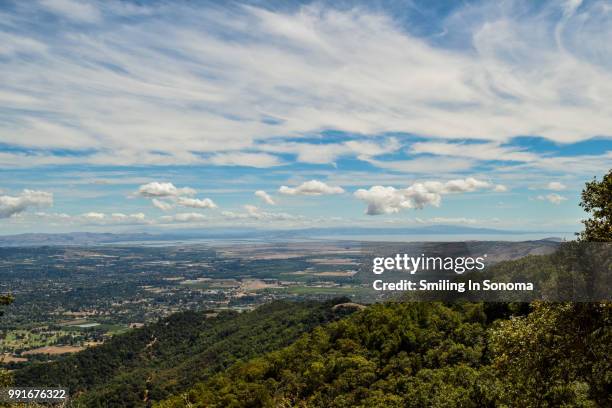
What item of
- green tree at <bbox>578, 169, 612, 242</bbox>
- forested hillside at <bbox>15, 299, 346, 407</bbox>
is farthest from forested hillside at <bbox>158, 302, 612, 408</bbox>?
forested hillside at <bbox>15, 299, 346, 407</bbox>

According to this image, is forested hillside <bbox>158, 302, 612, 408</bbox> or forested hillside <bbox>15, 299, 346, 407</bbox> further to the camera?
forested hillside <bbox>15, 299, 346, 407</bbox>

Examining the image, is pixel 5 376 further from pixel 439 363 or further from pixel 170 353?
pixel 170 353

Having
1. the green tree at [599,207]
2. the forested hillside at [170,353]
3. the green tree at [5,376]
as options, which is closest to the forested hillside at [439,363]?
the green tree at [599,207]

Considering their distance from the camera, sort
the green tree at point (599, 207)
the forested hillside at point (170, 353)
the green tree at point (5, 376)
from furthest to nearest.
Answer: the forested hillside at point (170, 353) → the green tree at point (5, 376) → the green tree at point (599, 207)

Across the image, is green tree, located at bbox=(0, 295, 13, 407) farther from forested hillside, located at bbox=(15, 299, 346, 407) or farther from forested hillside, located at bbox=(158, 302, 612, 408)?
forested hillside, located at bbox=(15, 299, 346, 407)

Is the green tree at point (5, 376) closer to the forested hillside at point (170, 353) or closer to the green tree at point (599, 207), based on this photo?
the green tree at point (599, 207)

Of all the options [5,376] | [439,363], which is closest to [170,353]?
[439,363]

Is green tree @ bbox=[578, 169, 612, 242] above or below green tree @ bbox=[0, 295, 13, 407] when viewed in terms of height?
above

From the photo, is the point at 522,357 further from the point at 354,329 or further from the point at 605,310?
the point at 354,329

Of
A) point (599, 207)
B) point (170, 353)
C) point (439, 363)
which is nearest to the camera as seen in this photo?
point (599, 207)
